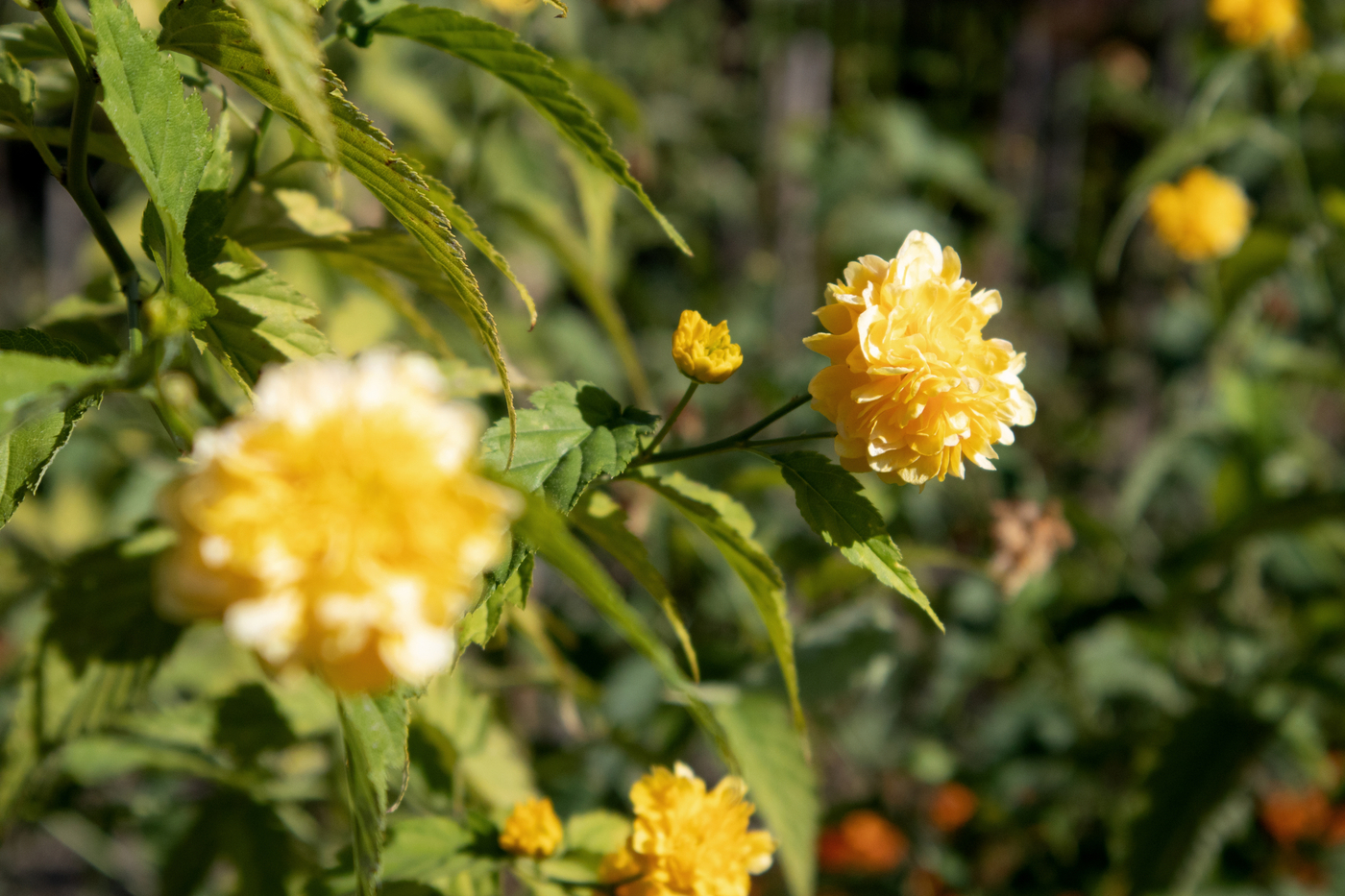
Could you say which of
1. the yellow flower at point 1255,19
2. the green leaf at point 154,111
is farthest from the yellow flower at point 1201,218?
the green leaf at point 154,111

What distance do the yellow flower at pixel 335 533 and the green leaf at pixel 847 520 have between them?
0.23 m

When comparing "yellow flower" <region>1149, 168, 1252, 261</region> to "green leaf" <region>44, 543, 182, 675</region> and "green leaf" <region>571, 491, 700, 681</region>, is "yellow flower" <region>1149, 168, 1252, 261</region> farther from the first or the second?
"green leaf" <region>44, 543, 182, 675</region>

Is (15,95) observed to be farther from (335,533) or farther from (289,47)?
(335,533)

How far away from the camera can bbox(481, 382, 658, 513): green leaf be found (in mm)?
473

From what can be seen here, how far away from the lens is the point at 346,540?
31cm

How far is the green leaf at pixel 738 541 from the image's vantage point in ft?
1.73

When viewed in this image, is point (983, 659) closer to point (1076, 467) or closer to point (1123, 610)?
point (1123, 610)

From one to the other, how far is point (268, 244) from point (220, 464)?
0.32 m

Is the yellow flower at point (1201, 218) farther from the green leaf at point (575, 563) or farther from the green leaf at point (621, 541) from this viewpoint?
Result: the green leaf at point (575, 563)

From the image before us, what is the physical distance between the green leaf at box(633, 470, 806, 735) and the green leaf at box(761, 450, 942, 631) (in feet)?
0.12

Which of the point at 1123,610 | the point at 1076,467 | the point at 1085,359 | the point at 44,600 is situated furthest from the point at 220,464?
the point at 1085,359

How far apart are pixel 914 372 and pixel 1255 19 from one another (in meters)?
1.23

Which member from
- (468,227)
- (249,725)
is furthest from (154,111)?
(249,725)

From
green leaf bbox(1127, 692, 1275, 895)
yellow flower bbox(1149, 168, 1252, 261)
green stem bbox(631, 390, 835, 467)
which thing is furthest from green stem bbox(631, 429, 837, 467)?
yellow flower bbox(1149, 168, 1252, 261)
